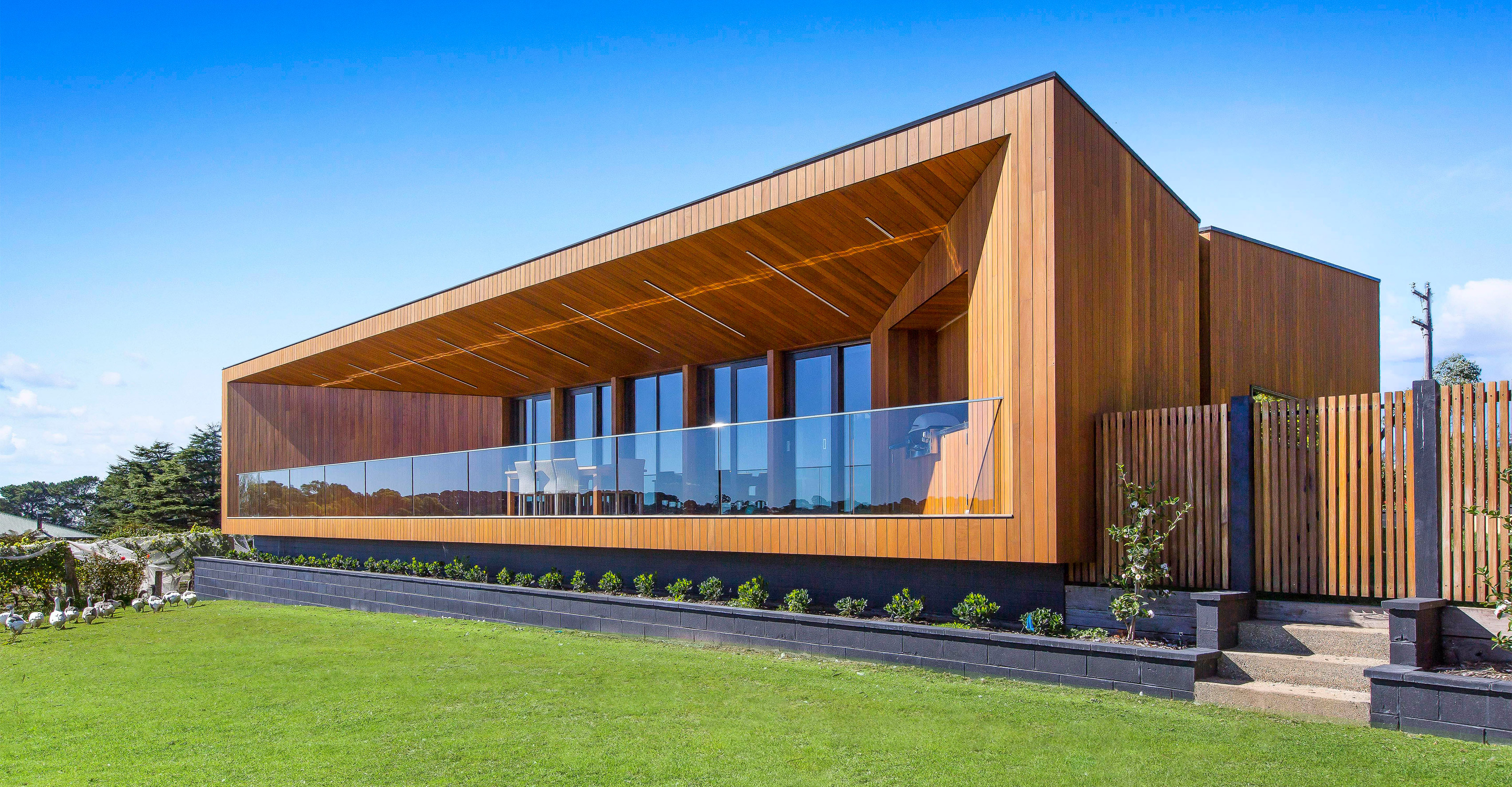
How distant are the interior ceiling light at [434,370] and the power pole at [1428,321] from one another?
78.8ft

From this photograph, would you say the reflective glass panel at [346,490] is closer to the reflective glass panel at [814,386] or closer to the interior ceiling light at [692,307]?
the interior ceiling light at [692,307]

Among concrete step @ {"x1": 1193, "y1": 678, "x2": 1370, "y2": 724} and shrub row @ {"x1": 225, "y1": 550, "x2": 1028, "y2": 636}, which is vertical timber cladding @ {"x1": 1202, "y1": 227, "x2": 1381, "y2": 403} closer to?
shrub row @ {"x1": 225, "y1": 550, "x2": 1028, "y2": 636}

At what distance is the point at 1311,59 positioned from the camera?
A: 11.4 meters

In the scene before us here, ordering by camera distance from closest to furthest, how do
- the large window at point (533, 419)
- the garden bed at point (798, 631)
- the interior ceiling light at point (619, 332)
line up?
the garden bed at point (798, 631) < the interior ceiling light at point (619, 332) < the large window at point (533, 419)

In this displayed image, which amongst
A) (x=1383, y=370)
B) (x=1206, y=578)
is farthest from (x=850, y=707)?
(x=1383, y=370)

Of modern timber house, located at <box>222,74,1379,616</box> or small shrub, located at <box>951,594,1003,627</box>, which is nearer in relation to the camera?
modern timber house, located at <box>222,74,1379,616</box>

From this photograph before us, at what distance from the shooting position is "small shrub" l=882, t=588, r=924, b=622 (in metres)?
8.74

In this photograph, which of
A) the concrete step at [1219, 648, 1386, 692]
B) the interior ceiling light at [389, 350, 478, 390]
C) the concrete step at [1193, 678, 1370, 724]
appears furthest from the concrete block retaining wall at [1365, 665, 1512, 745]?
the interior ceiling light at [389, 350, 478, 390]

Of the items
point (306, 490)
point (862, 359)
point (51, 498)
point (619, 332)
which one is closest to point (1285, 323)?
point (862, 359)

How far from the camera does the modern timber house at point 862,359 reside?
802cm

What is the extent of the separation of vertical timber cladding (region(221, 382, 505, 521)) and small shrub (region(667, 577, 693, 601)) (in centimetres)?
1166

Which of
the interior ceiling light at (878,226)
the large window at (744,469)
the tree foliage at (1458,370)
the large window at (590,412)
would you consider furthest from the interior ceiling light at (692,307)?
the tree foliage at (1458,370)

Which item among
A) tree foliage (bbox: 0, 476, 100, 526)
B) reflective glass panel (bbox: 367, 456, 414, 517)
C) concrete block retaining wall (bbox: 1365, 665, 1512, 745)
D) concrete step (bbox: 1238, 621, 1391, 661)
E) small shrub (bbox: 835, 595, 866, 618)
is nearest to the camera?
concrete block retaining wall (bbox: 1365, 665, 1512, 745)

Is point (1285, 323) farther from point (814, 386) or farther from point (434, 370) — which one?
point (434, 370)
